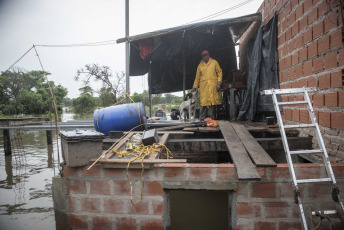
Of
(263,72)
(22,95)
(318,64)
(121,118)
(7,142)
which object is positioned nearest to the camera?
(318,64)

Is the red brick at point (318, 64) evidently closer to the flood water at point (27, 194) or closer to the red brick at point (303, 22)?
the red brick at point (303, 22)

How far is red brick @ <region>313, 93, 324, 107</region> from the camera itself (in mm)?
2539

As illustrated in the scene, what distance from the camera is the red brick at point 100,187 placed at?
2.34 meters

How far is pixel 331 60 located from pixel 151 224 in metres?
2.87

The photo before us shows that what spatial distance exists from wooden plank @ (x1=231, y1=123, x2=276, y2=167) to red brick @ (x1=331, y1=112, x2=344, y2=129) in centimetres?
85

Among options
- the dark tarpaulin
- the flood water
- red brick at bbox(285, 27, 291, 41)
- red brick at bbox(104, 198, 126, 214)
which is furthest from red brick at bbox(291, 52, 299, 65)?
the flood water

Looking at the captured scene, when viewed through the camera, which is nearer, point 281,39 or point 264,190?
point 264,190

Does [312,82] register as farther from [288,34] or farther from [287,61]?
[288,34]

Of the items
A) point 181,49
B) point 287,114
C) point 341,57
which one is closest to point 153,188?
point 341,57

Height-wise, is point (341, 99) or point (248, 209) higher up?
point (341, 99)

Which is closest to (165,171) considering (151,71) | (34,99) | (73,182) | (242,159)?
(242,159)

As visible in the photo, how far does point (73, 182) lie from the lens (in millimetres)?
2396

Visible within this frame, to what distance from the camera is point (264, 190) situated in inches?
84.6

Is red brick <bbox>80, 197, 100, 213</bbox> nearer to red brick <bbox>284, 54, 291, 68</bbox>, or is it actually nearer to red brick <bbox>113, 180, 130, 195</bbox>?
red brick <bbox>113, 180, 130, 195</bbox>
